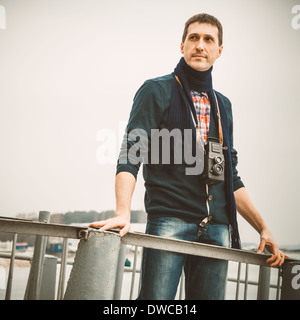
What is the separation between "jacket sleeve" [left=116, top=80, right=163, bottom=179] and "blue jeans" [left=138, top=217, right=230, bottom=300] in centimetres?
28

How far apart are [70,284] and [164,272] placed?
17.4 inches

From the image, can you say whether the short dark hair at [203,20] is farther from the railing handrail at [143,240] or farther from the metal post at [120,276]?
the metal post at [120,276]

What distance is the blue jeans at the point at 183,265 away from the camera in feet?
4.79

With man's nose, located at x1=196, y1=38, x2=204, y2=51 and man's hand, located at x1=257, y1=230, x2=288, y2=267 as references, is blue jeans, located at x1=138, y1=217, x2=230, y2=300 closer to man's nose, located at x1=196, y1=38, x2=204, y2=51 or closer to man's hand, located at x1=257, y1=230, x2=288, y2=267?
man's hand, located at x1=257, y1=230, x2=288, y2=267

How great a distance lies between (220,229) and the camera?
5.37 ft

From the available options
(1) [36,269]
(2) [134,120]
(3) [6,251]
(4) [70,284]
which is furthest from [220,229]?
(3) [6,251]

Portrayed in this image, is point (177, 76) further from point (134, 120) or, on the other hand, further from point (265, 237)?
point (265, 237)

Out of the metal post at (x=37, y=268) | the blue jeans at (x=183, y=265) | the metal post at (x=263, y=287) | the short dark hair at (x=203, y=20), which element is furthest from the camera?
the metal post at (x=37, y=268)

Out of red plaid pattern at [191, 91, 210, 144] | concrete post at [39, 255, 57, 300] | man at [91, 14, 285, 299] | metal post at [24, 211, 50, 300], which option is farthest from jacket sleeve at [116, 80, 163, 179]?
concrete post at [39, 255, 57, 300]

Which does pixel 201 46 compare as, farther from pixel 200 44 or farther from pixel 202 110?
pixel 202 110

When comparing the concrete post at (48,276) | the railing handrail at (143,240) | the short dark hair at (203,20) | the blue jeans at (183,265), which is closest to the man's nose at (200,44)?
the short dark hair at (203,20)

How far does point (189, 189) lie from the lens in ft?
5.34

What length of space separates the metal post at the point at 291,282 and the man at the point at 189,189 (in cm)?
6

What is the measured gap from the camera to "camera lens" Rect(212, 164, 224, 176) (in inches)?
65.1
